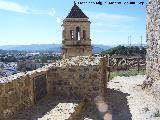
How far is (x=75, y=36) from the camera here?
2523cm

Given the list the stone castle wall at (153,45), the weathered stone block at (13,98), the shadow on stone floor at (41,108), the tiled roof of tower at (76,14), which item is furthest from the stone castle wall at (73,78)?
the tiled roof of tower at (76,14)

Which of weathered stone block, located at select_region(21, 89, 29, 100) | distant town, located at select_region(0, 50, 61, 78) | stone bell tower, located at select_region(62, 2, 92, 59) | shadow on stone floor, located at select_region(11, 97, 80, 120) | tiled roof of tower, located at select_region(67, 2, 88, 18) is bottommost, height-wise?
distant town, located at select_region(0, 50, 61, 78)

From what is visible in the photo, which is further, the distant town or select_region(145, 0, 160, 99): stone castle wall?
the distant town

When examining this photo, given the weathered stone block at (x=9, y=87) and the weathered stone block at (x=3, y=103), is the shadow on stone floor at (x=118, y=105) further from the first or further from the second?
the weathered stone block at (x=3, y=103)

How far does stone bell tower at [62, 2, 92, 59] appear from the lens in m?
25.0

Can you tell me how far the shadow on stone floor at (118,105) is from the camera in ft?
31.7

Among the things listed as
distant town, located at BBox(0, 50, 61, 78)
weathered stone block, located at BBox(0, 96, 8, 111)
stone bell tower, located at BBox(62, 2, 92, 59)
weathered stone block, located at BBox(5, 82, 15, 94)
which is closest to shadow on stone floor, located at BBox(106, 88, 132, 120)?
weathered stone block, located at BBox(5, 82, 15, 94)

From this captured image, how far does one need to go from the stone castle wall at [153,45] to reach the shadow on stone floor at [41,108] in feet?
12.6

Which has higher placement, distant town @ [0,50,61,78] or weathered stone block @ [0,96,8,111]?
weathered stone block @ [0,96,8,111]

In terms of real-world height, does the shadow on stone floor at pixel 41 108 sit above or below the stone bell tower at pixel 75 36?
below

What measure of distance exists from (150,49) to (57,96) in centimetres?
556

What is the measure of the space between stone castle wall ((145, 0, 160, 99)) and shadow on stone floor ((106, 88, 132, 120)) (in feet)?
4.24

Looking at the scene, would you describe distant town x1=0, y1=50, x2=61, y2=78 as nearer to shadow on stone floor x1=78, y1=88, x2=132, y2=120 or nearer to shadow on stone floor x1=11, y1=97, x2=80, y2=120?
shadow on stone floor x1=78, y1=88, x2=132, y2=120

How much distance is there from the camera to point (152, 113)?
31.0 ft
